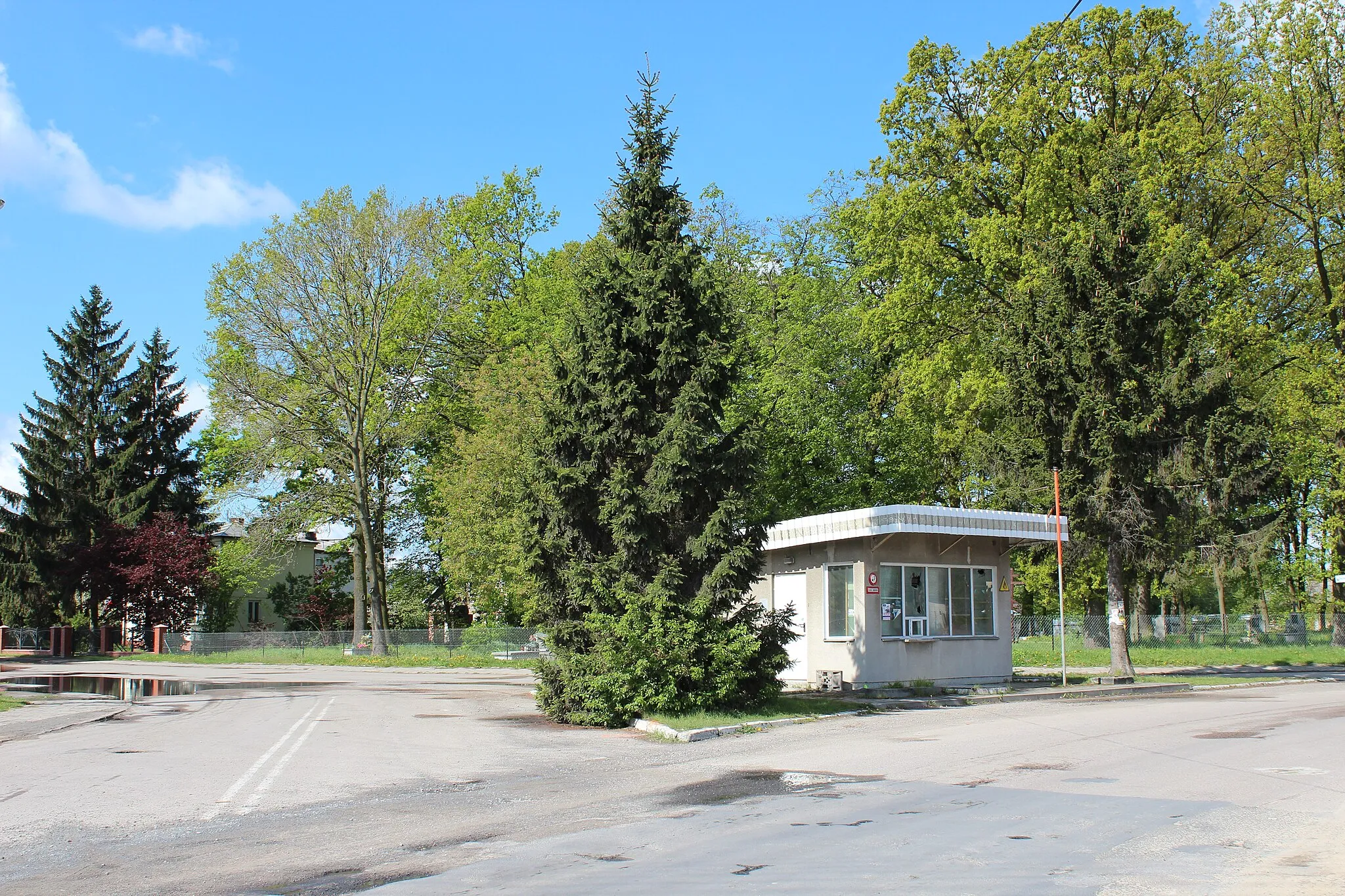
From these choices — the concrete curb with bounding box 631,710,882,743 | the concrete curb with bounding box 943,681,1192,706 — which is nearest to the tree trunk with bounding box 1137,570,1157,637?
the concrete curb with bounding box 943,681,1192,706

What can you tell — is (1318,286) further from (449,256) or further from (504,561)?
(449,256)

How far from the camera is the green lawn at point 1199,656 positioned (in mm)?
34281

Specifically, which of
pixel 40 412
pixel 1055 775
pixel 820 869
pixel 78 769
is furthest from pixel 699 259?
pixel 40 412

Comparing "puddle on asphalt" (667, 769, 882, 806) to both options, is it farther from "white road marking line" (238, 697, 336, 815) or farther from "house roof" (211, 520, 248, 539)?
"house roof" (211, 520, 248, 539)

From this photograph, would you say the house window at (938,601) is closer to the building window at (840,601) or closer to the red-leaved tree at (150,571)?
the building window at (840,601)

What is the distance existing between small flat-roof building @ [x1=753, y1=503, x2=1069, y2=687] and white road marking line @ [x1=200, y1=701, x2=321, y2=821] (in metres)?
10.3

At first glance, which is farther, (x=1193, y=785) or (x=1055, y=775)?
(x=1055, y=775)

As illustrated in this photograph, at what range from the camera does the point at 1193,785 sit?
10.6m

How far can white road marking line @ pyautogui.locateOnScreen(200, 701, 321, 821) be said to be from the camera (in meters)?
10.2

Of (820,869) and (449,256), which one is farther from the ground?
(449,256)

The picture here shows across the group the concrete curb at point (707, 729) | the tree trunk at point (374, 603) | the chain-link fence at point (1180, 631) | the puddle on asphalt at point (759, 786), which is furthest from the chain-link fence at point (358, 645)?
the puddle on asphalt at point (759, 786)

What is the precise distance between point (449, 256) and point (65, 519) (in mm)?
22971

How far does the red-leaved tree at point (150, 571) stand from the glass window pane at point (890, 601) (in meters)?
37.0

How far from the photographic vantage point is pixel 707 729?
16047 mm
